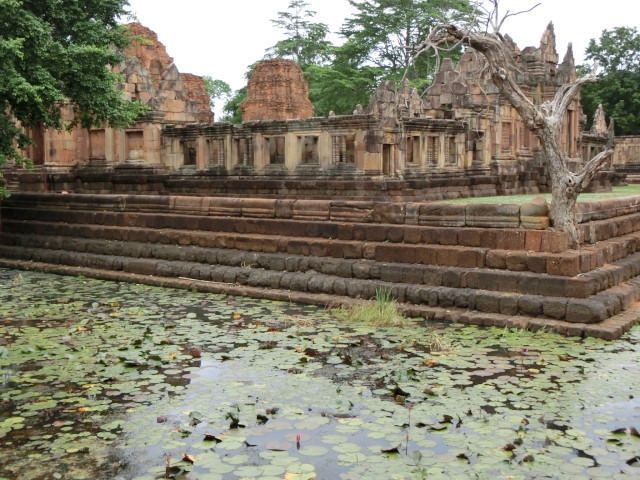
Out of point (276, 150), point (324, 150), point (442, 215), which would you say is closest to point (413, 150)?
point (324, 150)

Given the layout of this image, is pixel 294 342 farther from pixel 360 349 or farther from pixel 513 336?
pixel 513 336

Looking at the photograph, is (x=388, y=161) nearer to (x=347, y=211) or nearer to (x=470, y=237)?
(x=347, y=211)

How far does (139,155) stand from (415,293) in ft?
27.8

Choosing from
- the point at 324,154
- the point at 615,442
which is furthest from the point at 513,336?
the point at 324,154

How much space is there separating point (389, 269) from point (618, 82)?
37264mm

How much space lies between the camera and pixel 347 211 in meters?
10.9

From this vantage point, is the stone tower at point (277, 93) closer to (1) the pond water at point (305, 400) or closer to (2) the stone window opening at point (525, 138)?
(2) the stone window opening at point (525, 138)

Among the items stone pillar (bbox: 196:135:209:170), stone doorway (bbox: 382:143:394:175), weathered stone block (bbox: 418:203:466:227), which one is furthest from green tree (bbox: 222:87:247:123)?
weathered stone block (bbox: 418:203:466:227)

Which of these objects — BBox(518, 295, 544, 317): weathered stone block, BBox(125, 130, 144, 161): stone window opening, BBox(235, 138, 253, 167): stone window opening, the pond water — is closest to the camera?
the pond water

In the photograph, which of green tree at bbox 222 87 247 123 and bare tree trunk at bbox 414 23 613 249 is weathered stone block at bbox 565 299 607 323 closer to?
bare tree trunk at bbox 414 23 613 249

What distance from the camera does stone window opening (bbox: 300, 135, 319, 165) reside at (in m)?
13.6

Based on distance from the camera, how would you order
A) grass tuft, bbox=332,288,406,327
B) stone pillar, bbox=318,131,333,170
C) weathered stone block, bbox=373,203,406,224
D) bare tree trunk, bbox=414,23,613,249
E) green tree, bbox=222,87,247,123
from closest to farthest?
grass tuft, bbox=332,288,406,327
bare tree trunk, bbox=414,23,613,249
weathered stone block, bbox=373,203,406,224
stone pillar, bbox=318,131,333,170
green tree, bbox=222,87,247,123

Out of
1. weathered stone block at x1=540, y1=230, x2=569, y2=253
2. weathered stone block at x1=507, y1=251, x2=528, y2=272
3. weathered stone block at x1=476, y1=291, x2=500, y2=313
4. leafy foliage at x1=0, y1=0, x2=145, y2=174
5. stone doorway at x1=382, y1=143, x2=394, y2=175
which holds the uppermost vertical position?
leafy foliage at x1=0, y1=0, x2=145, y2=174

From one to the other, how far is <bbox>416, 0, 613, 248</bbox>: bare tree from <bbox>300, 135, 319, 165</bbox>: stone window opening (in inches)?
168
